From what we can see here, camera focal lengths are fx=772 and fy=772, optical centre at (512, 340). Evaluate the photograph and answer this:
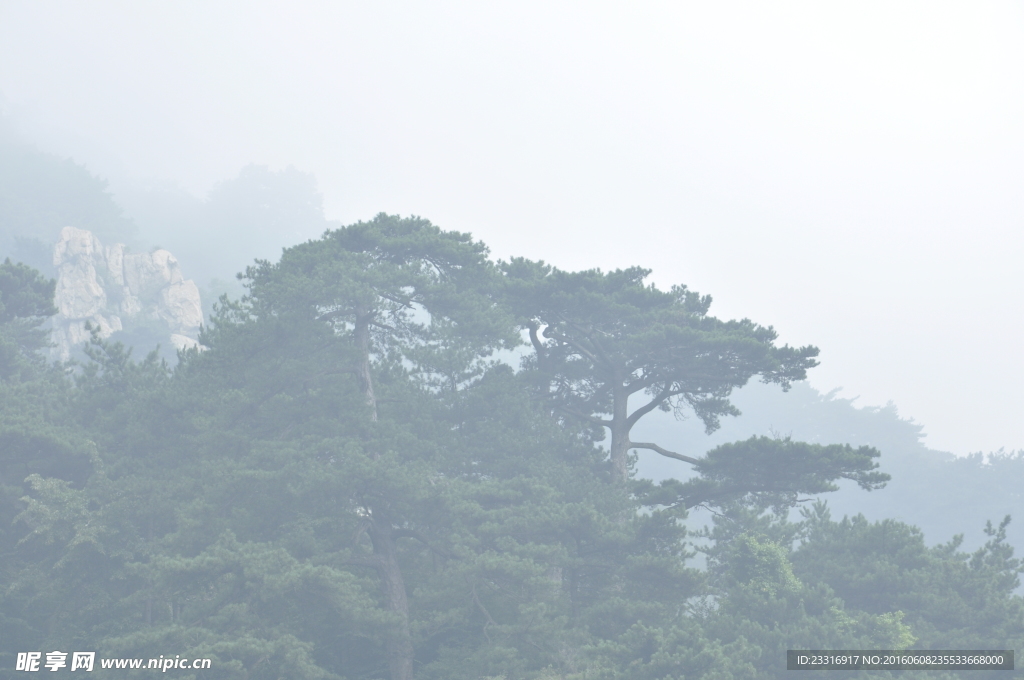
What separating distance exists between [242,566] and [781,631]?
9430 mm

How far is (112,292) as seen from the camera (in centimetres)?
5488

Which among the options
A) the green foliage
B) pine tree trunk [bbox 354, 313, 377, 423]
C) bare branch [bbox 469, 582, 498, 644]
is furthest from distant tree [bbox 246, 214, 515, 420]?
the green foliage

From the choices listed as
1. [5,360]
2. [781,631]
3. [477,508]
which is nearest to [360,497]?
[477,508]

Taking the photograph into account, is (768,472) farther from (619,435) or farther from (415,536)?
(415,536)

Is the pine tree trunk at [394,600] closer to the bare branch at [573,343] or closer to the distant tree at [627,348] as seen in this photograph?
the distant tree at [627,348]

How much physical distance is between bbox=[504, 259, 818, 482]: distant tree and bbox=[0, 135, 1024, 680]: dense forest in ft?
0.27

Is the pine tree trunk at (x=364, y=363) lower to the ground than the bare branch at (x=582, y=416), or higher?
higher

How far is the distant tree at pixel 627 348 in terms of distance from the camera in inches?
751

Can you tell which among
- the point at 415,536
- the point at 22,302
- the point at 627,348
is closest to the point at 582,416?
the point at 627,348

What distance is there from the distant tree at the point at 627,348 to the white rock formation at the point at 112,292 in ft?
107

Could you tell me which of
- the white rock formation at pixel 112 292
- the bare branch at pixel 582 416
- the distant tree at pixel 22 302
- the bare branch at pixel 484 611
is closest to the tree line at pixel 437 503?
the bare branch at pixel 484 611

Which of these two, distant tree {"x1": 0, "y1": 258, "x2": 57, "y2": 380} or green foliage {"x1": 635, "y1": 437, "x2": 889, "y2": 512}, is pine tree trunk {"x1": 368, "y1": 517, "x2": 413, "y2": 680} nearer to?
green foliage {"x1": 635, "y1": 437, "x2": 889, "y2": 512}

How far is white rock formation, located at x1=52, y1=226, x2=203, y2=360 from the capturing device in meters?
49.2

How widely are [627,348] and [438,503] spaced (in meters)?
6.62
